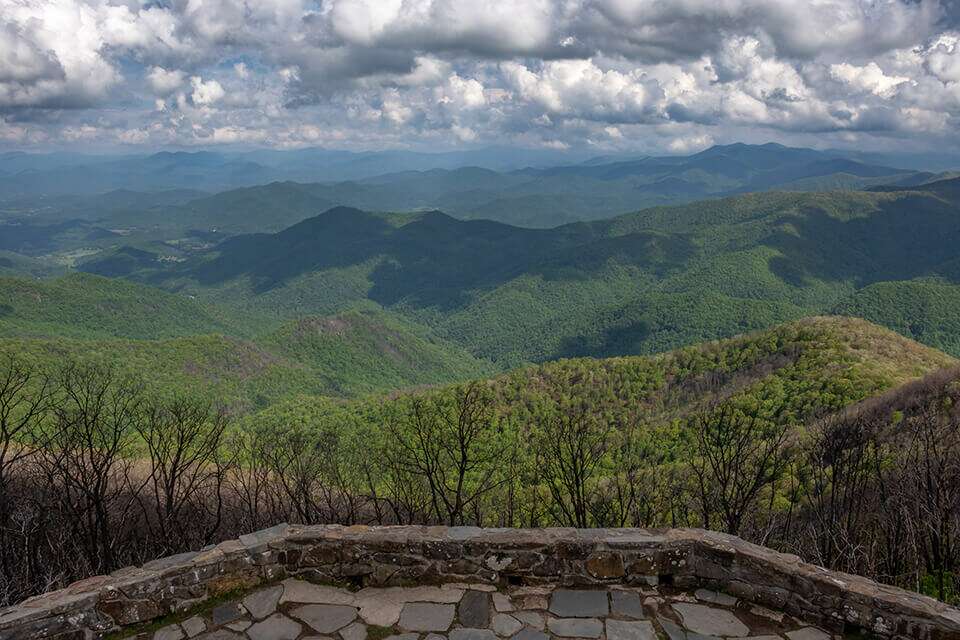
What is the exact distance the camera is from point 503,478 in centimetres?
4188

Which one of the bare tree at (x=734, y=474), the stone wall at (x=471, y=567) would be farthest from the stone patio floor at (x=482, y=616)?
the bare tree at (x=734, y=474)

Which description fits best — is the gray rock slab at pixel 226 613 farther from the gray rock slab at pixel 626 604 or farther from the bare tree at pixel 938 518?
the bare tree at pixel 938 518

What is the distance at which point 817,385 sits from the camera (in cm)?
5925

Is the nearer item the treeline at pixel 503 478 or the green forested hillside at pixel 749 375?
the treeline at pixel 503 478

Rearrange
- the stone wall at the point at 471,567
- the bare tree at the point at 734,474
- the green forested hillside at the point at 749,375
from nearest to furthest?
the stone wall at the point at 471,567, the bare tree at the point at 734,474, the green forested hillside at the point at 749,375

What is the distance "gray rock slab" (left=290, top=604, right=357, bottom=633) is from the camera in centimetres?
702

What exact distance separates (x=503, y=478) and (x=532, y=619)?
35682 millimetres

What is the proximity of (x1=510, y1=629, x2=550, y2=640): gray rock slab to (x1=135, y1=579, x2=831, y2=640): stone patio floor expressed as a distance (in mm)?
13

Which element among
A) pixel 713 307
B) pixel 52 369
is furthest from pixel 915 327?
pixel 52 369

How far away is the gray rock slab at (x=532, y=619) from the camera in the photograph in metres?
6.98

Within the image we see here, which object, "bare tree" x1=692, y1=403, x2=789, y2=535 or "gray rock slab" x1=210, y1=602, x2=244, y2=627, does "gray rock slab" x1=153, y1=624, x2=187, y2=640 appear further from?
"bare tree" x1=692, y1=403, x2=789, y2=535

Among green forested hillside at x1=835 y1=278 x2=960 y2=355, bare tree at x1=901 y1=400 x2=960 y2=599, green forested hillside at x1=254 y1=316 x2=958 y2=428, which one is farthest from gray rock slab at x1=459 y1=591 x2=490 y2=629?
green forested hillside at x1=835 y1=278 x2=960 y2=355

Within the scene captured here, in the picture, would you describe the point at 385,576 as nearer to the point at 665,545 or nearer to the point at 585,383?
the point at 665,545

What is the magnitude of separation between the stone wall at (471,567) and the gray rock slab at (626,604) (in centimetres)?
24
